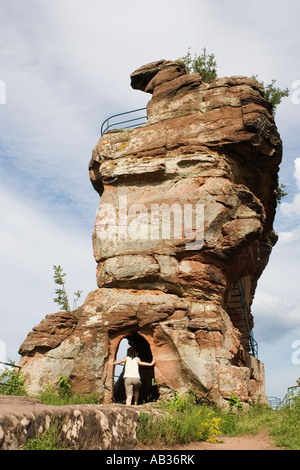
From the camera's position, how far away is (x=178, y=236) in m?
11.8

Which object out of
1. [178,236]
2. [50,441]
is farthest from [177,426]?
[178,236]

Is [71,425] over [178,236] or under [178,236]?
under

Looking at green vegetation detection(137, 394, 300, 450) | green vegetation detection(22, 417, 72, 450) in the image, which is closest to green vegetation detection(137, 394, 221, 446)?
green vegetation detection(137, 394, 300, 450)

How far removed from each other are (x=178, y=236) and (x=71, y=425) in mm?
7142

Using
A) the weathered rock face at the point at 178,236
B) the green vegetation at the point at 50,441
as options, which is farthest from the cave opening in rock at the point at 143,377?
the green vegetation at the point at 50,441

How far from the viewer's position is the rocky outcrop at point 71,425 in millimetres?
4429

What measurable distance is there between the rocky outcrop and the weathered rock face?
3834mm

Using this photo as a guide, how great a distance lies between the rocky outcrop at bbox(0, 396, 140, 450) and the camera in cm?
443

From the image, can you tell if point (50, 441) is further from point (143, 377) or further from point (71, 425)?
point (143, 377)

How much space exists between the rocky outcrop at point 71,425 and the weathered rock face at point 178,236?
3.83 metres

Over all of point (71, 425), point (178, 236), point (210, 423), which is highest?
point (178, 236)

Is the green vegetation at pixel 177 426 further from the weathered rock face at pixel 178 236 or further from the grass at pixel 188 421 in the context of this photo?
the weathered rock face at pixel 178 236

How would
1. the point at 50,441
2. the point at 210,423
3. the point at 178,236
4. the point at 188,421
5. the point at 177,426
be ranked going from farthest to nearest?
the point at 178,236
the point at 210,423
the point at 188,421
the point at 177,426
the point at 50,441
